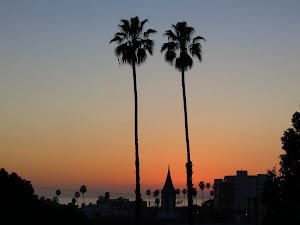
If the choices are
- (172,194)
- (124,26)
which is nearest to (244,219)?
(172,194)

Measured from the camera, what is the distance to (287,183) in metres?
67.1

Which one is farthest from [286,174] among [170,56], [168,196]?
[168,196]

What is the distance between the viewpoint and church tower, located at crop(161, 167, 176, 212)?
157m

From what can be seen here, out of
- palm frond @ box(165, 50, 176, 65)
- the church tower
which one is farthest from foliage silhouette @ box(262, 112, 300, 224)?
the church tower

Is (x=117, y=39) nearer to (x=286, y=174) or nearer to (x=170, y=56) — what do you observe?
(x=170, y=56)

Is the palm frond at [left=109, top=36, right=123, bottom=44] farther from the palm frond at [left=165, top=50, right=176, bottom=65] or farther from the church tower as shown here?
the church tower

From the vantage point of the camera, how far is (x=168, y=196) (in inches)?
6230

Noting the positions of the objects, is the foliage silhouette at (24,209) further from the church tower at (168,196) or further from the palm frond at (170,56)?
the church tower at (168,196)

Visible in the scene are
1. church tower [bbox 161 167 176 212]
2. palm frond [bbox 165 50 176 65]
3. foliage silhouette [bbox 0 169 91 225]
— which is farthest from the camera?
church tower [bbox 161 167 176 212]

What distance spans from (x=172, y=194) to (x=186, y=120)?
95.7 meters

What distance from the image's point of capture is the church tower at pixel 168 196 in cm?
15675

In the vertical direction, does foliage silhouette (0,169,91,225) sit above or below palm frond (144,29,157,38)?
below

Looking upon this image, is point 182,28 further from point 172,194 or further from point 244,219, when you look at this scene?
point 244,219

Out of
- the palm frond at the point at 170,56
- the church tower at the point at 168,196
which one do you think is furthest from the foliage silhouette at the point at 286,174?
the church tower at the point at 168,196
